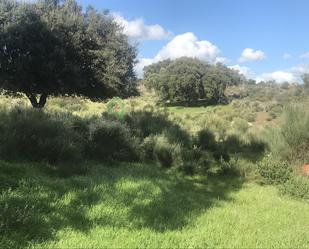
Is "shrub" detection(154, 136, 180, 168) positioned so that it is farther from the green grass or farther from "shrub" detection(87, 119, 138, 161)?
the green grass

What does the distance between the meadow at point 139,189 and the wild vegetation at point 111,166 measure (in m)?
0.03

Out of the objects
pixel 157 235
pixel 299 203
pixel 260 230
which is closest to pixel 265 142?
pixel 299 203

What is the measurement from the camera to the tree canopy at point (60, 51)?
1700 cm

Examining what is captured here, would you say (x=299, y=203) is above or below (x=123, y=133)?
below

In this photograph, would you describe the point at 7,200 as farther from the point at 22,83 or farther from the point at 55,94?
the point at 55,94

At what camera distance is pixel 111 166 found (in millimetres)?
10516

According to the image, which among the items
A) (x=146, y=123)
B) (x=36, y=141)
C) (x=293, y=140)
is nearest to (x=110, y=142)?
(x=36, y=141)

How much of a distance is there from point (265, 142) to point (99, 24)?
370 inches

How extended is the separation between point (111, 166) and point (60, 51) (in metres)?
8.07

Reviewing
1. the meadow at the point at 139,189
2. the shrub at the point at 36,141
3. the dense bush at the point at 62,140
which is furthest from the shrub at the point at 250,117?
the shrub at the point at 36,141

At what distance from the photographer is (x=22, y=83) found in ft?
56.8

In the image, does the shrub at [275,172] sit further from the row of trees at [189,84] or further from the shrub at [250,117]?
the row of trees at [189,84]

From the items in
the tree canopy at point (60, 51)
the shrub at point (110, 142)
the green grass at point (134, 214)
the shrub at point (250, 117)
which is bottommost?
the green grass at point (134, 214)

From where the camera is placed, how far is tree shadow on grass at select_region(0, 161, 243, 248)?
5246mm
